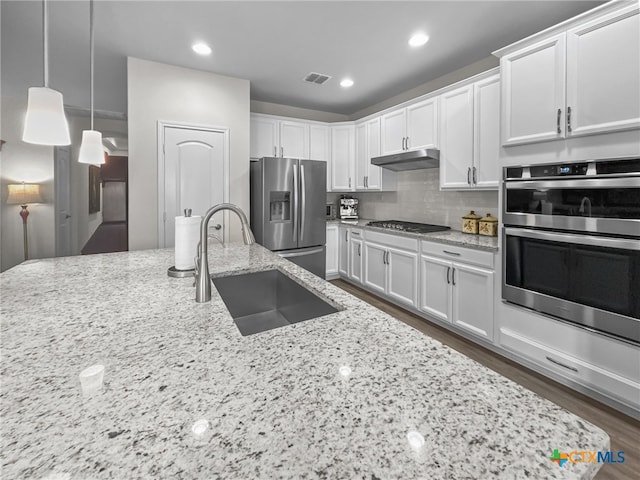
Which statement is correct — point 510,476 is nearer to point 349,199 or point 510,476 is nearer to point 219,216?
point 219,216

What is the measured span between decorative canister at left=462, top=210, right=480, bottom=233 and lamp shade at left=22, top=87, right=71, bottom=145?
122 inches

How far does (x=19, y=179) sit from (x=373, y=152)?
4.80 meters

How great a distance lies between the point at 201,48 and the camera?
286 centimetres

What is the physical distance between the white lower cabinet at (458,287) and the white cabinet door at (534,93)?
0.94 meters

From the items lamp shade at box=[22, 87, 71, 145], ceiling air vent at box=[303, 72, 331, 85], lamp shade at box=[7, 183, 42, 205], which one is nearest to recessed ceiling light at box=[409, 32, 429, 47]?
ceiling air vent at box=[303, 72, 331, 85]

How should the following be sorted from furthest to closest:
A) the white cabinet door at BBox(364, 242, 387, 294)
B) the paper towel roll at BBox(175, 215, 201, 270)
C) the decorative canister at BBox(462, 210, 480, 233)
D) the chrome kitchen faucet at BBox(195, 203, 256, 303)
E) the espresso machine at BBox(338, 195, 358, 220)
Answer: the espresso machine at BBox(338, 195, 358, 220)
the white cabinet door at BBox(364, 242, 387, 294)
the decorative canister at BBox(462, 210, 480, 233)
the paper towel roll at BBox(175, 215, 201, 270)
the chrome kitchen faucet at BBox(195, 203, 256, 303)

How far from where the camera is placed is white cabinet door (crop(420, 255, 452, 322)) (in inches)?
109

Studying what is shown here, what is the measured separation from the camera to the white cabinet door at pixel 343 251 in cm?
429

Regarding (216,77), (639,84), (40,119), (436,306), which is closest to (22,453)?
(40,119)

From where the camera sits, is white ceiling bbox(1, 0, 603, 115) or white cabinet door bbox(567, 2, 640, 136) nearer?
white cabinet door bbox(567, 2, 640, 136)

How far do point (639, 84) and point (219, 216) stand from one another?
3.58 meters

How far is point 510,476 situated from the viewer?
40 cm

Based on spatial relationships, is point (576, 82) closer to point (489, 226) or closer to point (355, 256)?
point (489, 226)

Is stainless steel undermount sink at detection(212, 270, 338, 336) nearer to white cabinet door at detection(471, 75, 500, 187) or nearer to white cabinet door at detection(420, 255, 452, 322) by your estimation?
white cabinet door at detection(420, 255, 452, 322)
